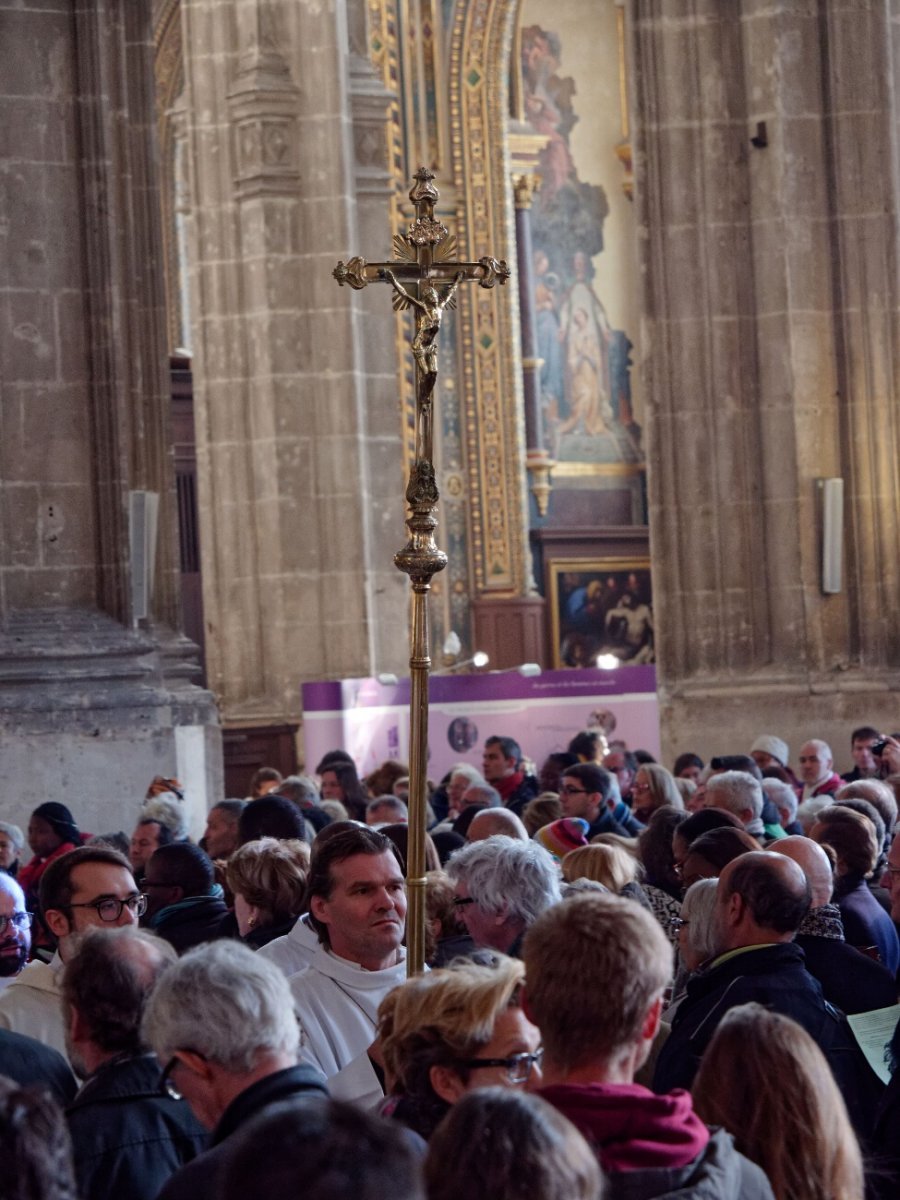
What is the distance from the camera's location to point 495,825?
739cm

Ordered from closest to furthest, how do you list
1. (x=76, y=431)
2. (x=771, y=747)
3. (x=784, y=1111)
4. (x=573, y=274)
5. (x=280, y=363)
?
(x=784, y=1111)
(x=76, y=431)
(x=771, y=747)
(x=280, y=363)
(x=573, y=274)

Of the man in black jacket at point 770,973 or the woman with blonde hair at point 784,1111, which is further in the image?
the man in black jacket at point 770,973

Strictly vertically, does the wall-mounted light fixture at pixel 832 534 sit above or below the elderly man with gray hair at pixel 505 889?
above

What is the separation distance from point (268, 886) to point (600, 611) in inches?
812

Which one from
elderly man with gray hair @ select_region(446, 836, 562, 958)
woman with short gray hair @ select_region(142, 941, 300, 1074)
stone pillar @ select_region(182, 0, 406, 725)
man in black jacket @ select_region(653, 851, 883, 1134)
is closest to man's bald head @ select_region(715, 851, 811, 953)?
man in black jacket @ select_region(653, 851, 883, 1134)

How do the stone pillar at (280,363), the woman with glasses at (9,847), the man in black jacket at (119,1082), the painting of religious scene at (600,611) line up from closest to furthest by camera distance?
the man in black jacket at (119,1082)
the woman with glasses at (9,847)
the stone pillar at (280,363)
the painting of religious scene at (600,611)

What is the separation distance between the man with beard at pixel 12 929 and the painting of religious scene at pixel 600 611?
20139 mm

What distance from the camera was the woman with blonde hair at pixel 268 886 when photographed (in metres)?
6.01

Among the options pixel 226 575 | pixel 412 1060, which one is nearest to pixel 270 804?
pixel 412 1060

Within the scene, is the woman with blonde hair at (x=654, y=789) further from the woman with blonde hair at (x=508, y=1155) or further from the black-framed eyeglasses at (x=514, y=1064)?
the woman with blonde hair at (x=508, y=1155)

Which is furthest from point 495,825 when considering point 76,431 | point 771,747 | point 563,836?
point 771,747

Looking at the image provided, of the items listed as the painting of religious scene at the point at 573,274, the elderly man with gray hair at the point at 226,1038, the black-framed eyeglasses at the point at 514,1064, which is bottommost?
the black-framed eyeglasses at the point at 514,1064

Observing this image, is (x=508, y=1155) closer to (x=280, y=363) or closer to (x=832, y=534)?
(x=832, y=534)

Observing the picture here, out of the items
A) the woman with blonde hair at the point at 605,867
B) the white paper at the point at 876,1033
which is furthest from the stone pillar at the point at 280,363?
the white paper at the point at 876,1033
